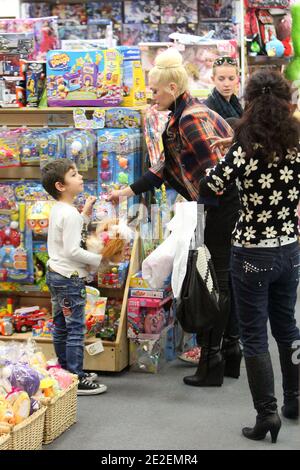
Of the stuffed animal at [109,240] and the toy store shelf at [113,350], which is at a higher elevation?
the stuffed animal at [109,240]

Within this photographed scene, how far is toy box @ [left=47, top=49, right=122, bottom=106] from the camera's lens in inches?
183

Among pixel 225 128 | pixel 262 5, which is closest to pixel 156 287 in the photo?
pixel 225 128

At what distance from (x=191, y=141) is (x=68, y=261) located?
2.64 feet

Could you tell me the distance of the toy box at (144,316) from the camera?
4.53 meters

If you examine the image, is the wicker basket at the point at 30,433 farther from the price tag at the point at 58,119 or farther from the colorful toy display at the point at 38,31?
the colorful toy display at the point at 38,31

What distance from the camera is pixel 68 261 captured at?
409cm

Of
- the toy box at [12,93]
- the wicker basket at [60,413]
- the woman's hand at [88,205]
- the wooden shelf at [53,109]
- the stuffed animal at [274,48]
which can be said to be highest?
the stuffed animal at [274,48]

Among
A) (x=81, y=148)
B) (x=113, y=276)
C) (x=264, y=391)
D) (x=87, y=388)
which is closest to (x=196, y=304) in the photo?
(x=264, y=391)

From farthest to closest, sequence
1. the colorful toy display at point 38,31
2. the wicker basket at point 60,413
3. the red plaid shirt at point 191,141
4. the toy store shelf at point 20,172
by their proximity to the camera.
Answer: the colorful toy display at point 38,31, the toy store shelf at point 20,172, the red plaid shirt at point 191,141, the wicker basket at point 60,413

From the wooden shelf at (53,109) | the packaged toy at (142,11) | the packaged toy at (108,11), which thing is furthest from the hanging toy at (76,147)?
the packaged toy at (108,11)

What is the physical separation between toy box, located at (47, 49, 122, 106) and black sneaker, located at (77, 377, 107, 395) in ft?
4.88

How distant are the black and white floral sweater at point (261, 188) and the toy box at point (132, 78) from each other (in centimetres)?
150

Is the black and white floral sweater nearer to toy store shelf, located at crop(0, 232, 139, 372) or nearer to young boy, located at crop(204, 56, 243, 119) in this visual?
toy store shelf, located at crop(0, 232, 139, 372)
